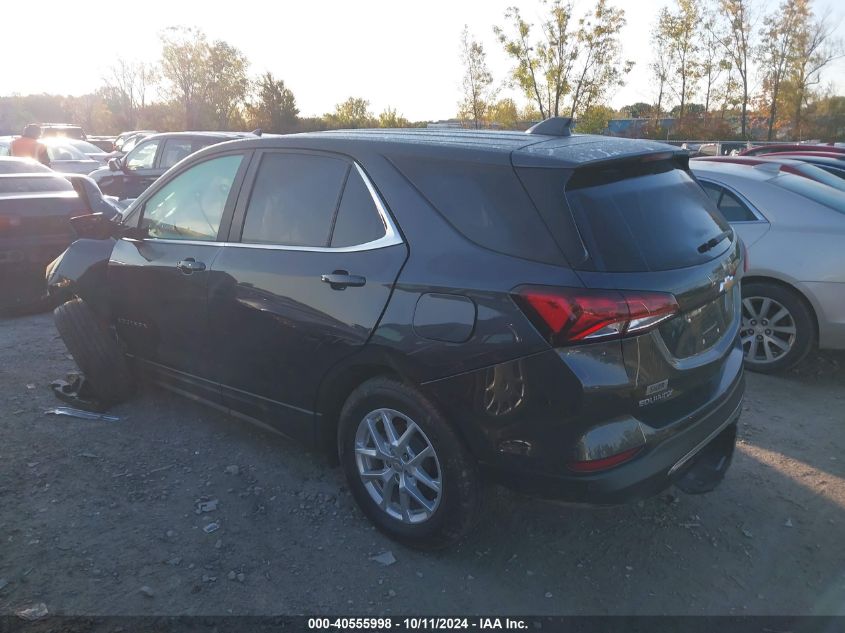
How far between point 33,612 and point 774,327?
520 centimetres

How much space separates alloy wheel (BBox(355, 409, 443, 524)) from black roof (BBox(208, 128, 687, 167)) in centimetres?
119

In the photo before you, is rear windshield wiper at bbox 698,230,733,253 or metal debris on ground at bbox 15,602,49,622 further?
rear windshield wiper at bbox 698,230,733,253

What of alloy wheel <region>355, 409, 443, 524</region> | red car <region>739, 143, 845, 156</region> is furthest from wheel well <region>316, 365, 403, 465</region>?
red car <region>739, 143, 845, 156</region>

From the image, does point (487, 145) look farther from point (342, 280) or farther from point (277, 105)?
point (277, 105)

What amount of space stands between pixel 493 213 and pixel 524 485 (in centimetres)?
110

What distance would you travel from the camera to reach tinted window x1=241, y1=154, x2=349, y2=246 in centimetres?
339

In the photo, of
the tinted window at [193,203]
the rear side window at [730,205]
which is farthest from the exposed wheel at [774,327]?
the tinted window at [193,203]

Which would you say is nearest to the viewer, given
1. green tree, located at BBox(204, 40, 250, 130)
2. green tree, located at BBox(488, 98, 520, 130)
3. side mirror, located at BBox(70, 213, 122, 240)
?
side mirror, located at BBox(70, 213, 122, 240)

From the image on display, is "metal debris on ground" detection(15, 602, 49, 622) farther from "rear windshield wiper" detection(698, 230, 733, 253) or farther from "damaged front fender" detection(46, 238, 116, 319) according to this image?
"rear windshield wiper" detection(698, 230, 733, 253)

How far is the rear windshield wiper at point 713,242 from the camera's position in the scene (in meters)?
3.06

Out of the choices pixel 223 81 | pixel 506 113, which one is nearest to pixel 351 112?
pixel 506 113

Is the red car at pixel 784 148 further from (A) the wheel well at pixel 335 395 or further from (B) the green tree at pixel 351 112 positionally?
(B) the green tree at pixel 351 112

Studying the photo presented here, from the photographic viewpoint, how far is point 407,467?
3.12 metres

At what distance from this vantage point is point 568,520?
3.50m
